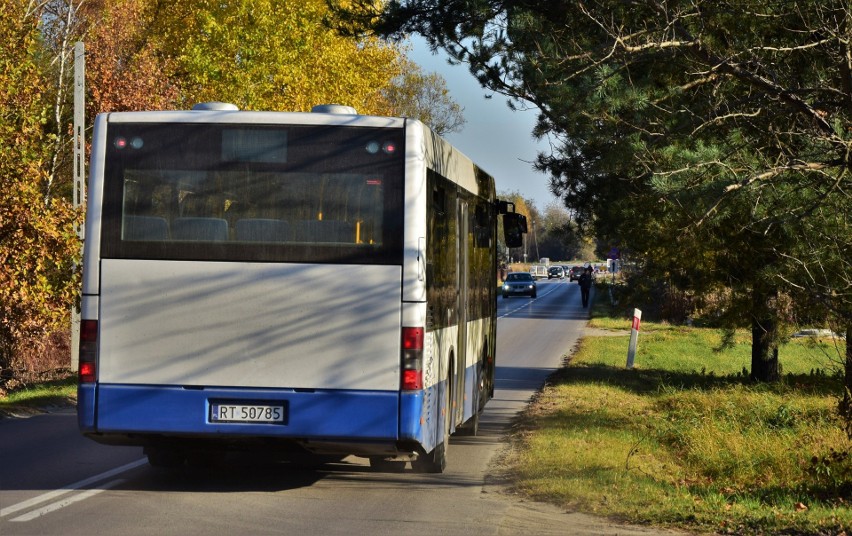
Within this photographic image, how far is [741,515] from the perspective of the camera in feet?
29.4

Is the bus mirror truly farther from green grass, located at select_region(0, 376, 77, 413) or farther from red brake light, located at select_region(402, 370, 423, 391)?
green grass, located at select_region(0, 376, 77, 413)

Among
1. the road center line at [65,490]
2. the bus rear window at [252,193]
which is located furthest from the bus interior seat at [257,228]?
the road center line at [65,490]

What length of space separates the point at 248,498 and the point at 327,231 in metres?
2.21

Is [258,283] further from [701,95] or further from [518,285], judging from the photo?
[518,285]

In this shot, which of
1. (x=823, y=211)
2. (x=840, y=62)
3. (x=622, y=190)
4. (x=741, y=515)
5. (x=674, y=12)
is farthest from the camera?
(x=622, y=190)

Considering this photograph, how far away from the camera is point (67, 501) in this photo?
9.14m

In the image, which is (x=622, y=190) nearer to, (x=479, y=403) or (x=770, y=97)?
(x=479, y=403)

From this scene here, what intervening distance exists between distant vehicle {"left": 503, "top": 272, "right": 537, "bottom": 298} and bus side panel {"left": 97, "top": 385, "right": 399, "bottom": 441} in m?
64.6

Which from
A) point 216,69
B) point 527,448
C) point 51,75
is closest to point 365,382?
point 527,448

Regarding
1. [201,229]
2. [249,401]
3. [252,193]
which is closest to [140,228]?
[201,229]

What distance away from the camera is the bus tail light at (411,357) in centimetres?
909

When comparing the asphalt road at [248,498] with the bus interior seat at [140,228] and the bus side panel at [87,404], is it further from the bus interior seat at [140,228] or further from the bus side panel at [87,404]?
the bus interior seat at [140,228]

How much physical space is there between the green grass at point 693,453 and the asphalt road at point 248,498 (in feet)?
1.69

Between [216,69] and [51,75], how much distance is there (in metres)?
6.19
